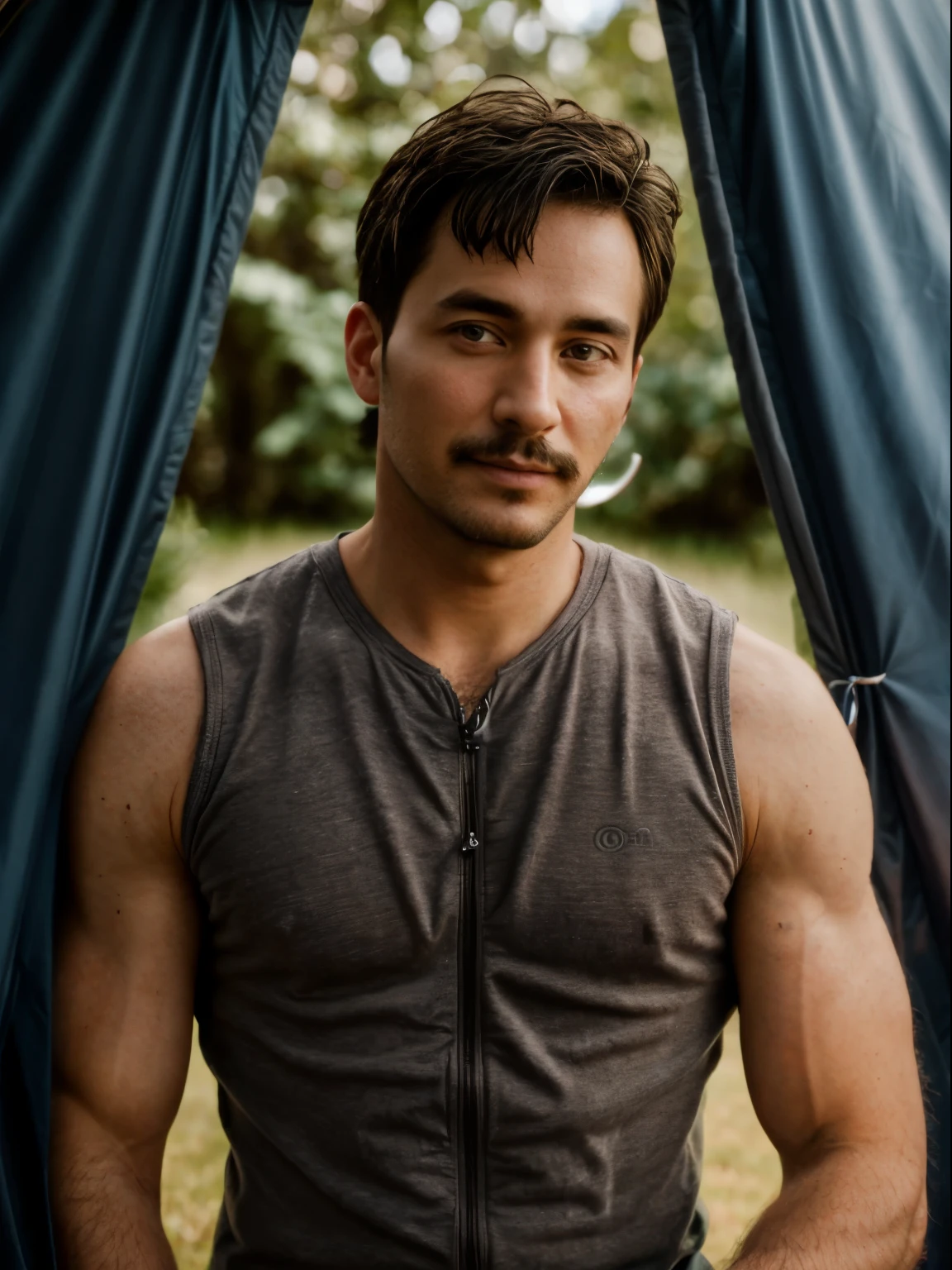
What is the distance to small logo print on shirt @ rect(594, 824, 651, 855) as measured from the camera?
178 centimetres

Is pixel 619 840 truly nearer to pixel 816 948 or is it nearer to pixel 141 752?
pixel 816 948

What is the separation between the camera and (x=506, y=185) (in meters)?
1.84

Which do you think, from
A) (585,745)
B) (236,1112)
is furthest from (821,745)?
(236,1112)

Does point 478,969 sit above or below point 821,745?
below

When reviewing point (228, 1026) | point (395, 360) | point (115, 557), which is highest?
point (395, 360)

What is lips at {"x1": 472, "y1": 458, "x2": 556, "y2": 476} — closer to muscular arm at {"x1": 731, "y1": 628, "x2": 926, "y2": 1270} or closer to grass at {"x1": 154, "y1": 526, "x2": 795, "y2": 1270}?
muscular arm at {"x1": 731, "y1": 628, "x2": 926, "y2": 1270}

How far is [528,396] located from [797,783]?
69 centimetres

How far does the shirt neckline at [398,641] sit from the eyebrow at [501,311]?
0.36 metres

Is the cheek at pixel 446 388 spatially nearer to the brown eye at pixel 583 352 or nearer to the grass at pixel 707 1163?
the brown eye at pixel 583 352

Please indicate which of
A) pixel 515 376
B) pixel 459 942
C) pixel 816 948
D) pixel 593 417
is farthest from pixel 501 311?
pixel 816 948

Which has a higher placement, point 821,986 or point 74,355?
point 74,355

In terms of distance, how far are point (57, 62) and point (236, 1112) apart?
1.58 meters

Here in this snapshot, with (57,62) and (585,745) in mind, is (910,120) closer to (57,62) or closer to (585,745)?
(585,745)

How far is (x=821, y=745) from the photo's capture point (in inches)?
71.7
